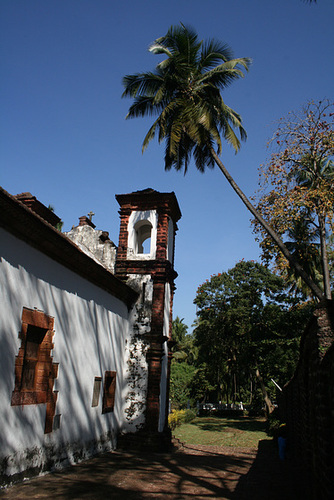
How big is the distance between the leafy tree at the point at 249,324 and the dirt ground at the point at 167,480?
48.7 feet

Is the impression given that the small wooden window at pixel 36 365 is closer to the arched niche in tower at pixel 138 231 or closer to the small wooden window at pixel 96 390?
the small wooden window at pixel 96 390

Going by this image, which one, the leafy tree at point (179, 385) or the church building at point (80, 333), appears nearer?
the church building at point (80, 333)

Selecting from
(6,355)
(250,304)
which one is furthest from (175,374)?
(6,355)

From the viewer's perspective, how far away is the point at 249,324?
2794 cm

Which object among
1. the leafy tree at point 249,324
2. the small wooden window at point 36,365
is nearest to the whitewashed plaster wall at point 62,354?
the small wooden window at point 36,365

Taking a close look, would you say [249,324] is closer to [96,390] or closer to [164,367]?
[164,367]

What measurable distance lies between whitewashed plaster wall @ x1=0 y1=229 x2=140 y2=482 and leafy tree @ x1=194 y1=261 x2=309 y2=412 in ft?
50.3

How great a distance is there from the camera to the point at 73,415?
894 cm

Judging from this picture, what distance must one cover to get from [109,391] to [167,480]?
4.45 meters

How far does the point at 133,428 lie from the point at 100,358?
336 centimetres

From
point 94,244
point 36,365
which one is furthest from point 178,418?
point 36,365

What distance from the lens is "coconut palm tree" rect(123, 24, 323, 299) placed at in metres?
→ 12.3

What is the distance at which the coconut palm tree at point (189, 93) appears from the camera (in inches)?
484

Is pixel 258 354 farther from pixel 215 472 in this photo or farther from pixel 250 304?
pixel 215 472
